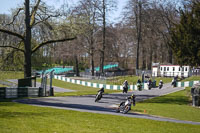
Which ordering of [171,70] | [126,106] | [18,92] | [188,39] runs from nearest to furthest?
[126,106], [188,39], [18,92], [171,70]

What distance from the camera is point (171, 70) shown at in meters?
52.3

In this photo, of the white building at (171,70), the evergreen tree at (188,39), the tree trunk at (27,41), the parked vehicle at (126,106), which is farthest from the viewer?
the white building at (171,70)

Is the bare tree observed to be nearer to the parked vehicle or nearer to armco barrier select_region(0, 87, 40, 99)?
armco barrier select_region(0, 87, 40, 99)

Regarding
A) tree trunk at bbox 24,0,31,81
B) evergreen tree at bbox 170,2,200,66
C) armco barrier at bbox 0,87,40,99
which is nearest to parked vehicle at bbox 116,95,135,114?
evergreen tree at bbox 170,2,200,66

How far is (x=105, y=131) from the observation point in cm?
1047

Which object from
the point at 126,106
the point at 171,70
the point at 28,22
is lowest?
the point at 126,106

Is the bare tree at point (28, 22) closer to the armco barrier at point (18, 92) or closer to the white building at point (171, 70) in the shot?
the armco barrier at point (18, 92)

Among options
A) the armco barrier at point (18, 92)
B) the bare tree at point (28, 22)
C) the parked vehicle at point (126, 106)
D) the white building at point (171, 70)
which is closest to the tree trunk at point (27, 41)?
the bare tree at point (28, 22)

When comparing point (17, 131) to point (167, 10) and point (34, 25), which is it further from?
point (167, 10)

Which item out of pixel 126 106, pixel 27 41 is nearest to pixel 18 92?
pixel 27 41

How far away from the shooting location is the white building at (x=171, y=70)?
4914 centimetres

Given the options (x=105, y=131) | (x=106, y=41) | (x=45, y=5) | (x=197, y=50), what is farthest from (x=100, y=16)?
(x=105, y=131)

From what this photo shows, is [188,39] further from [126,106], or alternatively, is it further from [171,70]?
[171,70]

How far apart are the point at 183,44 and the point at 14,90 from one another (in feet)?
51.7
